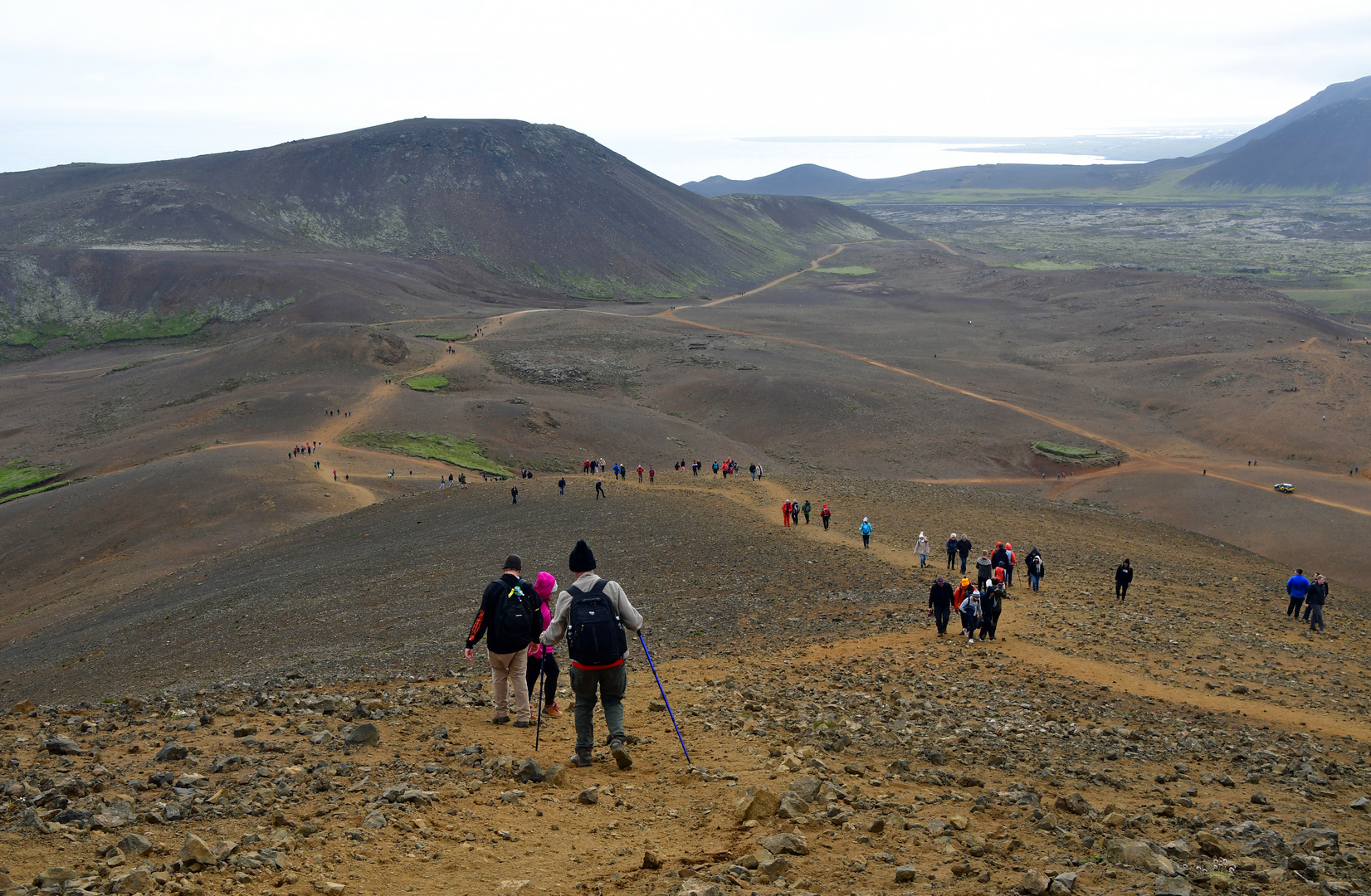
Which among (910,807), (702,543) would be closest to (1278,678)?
(910,807)

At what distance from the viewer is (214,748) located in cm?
923

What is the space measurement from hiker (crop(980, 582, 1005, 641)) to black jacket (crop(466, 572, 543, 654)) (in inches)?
390

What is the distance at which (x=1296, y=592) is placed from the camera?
73.7 feet

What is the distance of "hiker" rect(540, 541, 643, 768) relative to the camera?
8922 mm

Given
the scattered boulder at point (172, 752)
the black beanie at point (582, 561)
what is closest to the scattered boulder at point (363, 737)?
the scattered boulder at point (172, 752)

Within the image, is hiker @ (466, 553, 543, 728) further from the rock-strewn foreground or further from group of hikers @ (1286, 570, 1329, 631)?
group of hikers @ (1286, 570, 1329, 631)

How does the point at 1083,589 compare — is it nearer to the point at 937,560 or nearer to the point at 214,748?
the point at 937,560

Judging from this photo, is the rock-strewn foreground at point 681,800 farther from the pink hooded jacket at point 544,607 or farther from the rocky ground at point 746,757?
the pink hooded jacket at point 544,607

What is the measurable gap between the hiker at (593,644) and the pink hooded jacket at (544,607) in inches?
47.2

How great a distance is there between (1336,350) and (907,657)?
3234 inches

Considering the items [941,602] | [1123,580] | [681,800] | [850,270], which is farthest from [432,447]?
[850,270]

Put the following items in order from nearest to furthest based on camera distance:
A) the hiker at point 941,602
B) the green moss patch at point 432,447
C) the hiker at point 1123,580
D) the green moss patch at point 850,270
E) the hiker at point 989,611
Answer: the hiker at point 989,611 → the hiker at point 941,602 → the hiker at point 1123,580 → the green moss patch at point 432,447 → the green moss patch at point 850,270

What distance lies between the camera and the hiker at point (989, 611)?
17.1m

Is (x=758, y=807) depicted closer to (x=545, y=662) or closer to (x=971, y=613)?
(x=545, y=662)
